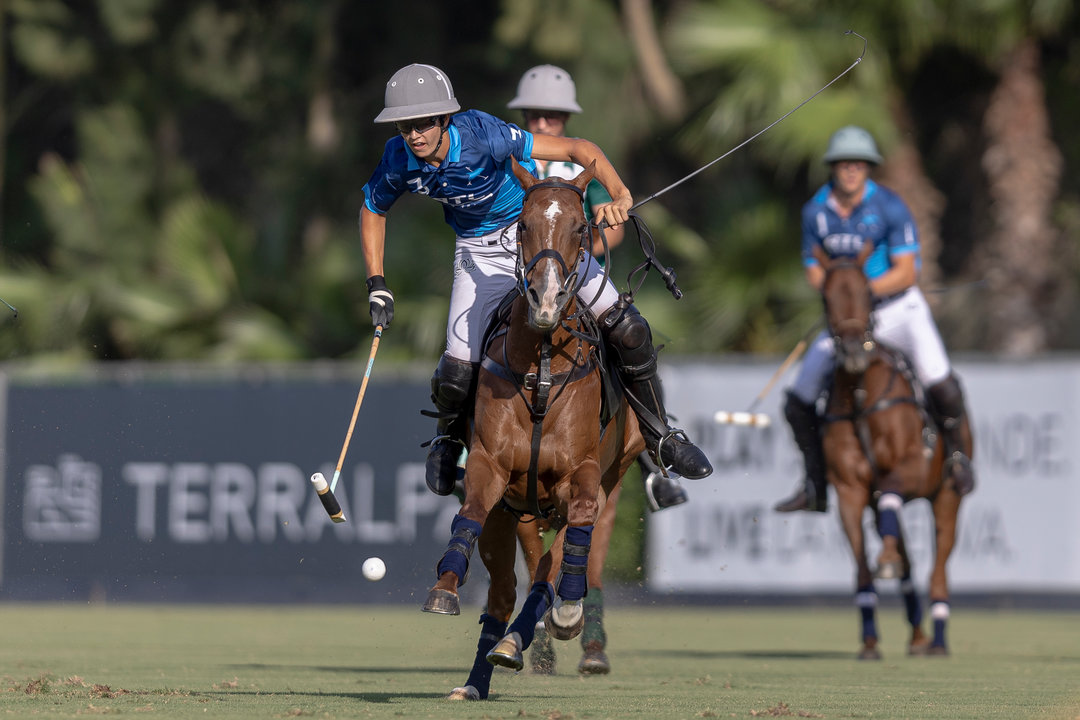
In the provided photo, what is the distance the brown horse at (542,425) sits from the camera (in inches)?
263

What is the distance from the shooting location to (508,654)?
6.62 metres

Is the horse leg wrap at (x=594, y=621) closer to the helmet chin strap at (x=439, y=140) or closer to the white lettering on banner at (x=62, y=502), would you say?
the helmet chin strap at (x=439, y=140)

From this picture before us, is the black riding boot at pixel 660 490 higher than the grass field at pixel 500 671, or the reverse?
the black riding boot at pixel 660 490

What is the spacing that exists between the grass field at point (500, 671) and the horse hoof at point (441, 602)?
37 centimetres

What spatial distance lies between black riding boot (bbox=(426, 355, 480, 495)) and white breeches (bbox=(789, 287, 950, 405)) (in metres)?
4.30

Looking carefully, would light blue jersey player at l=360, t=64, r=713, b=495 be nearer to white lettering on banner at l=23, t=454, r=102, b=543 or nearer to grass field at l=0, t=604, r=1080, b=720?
grass field at l=0, t=604, r=1080, b=720

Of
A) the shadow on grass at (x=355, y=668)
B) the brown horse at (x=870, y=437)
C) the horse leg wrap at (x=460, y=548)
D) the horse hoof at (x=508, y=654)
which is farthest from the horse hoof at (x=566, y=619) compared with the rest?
the brown horse at (x=870, y=437)

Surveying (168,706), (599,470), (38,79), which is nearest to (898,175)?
(599,470)

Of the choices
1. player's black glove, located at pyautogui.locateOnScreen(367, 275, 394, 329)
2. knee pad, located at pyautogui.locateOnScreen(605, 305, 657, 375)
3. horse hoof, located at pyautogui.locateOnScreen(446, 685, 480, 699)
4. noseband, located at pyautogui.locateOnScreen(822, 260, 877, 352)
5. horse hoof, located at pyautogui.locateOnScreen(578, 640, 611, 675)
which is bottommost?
horse hoof, located at pyautogui.locateOnScreen(446, 685, 480, 699)

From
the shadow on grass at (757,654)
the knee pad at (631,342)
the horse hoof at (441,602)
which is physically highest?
the knee pad at (631,342)

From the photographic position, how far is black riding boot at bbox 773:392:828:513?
1155cm

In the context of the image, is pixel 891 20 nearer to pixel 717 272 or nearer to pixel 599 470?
pixel 717 272

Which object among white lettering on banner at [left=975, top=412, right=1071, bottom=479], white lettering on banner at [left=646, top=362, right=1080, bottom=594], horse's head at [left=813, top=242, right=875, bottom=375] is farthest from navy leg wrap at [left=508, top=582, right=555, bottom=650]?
white lettering on banner at [left=975, top=412, right=1071, bottom=479]

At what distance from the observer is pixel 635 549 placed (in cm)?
1502
